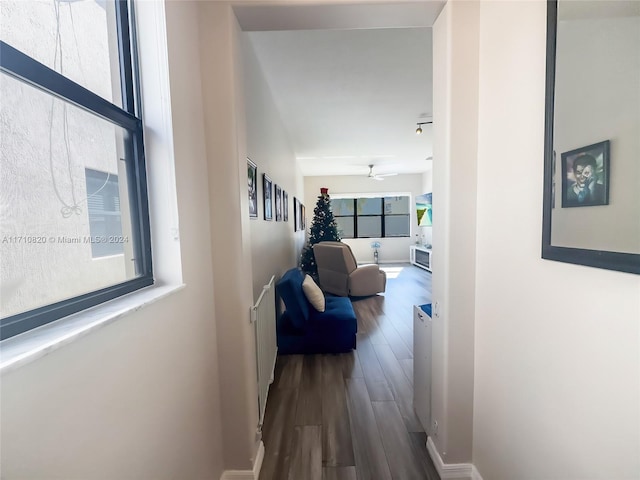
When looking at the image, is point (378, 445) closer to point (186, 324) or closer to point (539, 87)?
point (186, 324)

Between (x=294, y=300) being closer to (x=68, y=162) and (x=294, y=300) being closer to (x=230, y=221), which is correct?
(x=230, y=221)

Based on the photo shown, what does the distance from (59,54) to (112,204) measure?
0.42 metres

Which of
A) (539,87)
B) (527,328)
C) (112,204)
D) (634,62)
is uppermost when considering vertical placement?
(539,87)

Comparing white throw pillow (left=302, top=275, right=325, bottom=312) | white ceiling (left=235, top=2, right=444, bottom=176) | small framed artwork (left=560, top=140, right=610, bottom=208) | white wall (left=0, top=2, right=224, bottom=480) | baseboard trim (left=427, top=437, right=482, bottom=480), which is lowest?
baseboard trim (left=427, top=437, right=482, bottom=480)

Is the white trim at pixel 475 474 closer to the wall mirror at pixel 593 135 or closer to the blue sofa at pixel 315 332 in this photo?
the wall mirror at pixel 593 135

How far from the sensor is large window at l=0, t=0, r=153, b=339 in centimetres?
56

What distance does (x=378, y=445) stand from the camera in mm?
1706

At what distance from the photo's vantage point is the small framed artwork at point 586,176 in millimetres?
720

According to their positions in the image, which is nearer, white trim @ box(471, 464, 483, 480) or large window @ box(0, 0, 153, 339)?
large window @ box(0, 0, 153, 339)

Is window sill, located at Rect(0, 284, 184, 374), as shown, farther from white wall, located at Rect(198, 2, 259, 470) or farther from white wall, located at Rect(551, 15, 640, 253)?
white wall, located at Rect(551, 15, 640, 253)

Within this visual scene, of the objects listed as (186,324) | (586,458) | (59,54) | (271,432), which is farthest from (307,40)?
(271,432)

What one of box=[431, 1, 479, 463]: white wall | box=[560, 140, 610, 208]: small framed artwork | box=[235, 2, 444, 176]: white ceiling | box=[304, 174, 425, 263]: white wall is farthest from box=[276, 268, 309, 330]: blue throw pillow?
box=[304, 174, 425, 263]: white wall

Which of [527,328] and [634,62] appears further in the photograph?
[527,328]

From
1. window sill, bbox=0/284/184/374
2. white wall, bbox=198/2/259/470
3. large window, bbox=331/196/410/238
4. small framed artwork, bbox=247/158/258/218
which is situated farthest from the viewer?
Answer: large window, bbox=331/196/410/238
